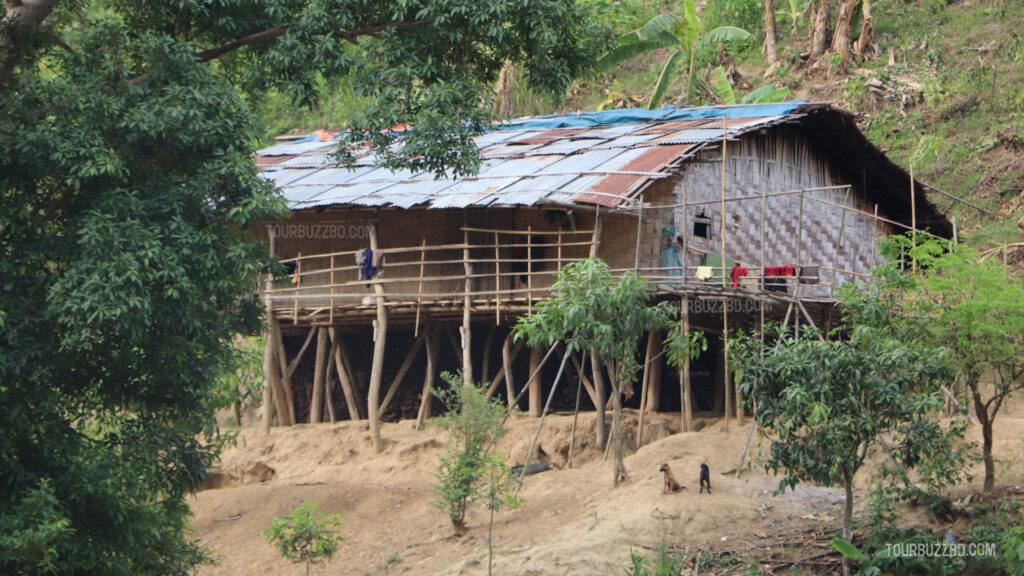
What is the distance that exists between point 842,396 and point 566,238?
22.2 ft

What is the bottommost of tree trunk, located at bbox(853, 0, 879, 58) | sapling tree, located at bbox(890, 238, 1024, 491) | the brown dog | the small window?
the brown dog

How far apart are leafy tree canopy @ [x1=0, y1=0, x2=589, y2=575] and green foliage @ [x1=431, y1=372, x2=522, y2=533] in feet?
12.7

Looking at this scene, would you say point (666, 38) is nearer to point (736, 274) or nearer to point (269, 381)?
point (736, 274)

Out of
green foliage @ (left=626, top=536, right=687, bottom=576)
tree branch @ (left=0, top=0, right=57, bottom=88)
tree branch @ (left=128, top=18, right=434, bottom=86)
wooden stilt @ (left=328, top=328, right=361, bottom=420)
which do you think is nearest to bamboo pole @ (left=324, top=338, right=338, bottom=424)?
wooden stilt @ (left=328, top=328, right=361, bottom=420)

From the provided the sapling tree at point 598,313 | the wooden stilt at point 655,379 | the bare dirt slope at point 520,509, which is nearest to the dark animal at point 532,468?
the bare dirt slope at point 520,509

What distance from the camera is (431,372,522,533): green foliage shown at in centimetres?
1293

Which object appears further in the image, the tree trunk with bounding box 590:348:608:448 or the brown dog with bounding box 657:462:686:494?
the tree trunk with bounding box 590:348:608:448

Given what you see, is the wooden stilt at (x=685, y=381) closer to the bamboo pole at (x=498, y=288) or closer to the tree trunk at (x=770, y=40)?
the bamboo pole at (x=498, y=288)

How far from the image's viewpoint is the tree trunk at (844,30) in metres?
25.9

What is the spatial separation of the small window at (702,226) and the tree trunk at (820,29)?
12851 mm

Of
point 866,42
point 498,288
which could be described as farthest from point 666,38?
point 498,288

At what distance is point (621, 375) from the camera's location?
13.2m

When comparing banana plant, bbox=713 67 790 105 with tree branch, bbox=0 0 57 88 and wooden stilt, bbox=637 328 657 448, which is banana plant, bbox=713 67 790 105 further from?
tree branch, bbox=0 0 57 88

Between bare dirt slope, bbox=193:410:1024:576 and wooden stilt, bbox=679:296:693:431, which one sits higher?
wooden stilt, bbox=679:296:693:431
